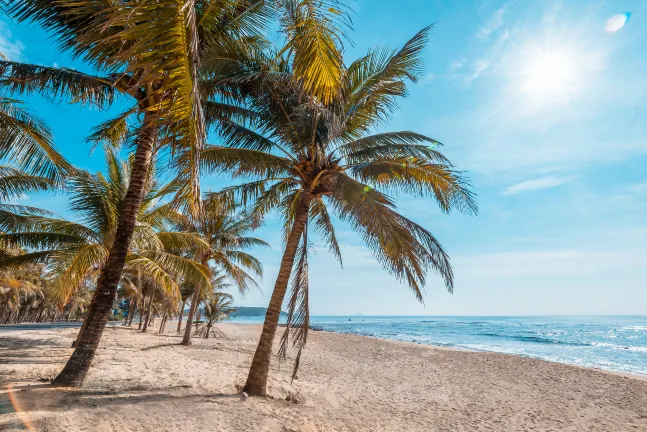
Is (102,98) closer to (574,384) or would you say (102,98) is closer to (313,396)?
(313,396)

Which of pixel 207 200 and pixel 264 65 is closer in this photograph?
pixel 264 65

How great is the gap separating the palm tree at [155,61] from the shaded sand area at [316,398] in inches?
50.2

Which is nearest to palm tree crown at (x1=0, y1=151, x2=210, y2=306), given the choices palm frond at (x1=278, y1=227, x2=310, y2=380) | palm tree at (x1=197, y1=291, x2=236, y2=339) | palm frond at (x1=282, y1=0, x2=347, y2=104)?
palm frond at (x1=278, y1=227, x2=310, y2=380)

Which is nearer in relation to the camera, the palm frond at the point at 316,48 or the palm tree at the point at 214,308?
the palm frond at the point at 316,48

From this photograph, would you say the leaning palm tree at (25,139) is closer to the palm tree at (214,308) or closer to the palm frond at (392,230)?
the palm frond at (392,230)

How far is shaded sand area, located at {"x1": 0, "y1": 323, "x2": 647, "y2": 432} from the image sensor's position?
4719 mm

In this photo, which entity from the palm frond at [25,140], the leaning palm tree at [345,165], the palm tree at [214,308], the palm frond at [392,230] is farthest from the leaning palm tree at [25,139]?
the palm tree at [214,308]

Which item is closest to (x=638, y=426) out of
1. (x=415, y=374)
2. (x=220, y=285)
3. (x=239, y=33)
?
(x=415, y=374)

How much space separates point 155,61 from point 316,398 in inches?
291

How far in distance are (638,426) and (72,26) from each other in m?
13.6

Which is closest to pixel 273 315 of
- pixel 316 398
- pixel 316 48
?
pixel 316 398

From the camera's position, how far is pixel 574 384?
38.1 ft

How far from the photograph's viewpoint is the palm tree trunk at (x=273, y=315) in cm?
660

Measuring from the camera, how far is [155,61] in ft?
8.13
